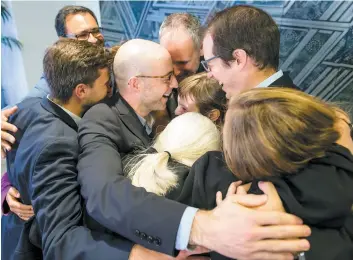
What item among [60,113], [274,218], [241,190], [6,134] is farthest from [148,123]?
[274,218]

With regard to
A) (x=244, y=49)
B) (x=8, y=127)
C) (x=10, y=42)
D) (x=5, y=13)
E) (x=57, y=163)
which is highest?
(x=244, y=49)

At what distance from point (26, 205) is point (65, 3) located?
108 inches

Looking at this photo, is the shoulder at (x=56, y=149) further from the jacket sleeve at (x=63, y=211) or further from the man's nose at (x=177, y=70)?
the man's nose at (x=177, y=70)

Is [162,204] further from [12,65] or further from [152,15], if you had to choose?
[12,65]

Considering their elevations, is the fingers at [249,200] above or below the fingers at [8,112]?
above

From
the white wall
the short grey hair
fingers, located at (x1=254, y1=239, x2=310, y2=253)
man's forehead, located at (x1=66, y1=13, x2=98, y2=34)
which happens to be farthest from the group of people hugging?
the white wall

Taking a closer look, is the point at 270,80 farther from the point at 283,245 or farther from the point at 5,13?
the point at 5,13

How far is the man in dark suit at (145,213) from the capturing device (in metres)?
0.82

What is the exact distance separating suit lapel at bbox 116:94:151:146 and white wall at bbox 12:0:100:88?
85.2 inches

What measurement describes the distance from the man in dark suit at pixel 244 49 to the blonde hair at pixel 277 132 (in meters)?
0.64

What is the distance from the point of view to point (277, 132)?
0.79m

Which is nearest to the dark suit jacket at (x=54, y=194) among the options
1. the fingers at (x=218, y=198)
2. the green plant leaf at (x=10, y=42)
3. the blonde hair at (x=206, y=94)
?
the fingers at (x=218, y=198)

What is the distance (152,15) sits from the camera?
2.88 metres

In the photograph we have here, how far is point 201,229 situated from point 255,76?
0.85 metres
